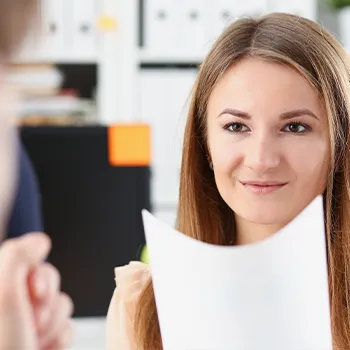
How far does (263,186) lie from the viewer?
0.63 metres

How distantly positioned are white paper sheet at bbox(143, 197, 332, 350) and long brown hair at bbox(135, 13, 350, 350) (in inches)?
7.1

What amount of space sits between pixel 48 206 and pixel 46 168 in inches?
2.5

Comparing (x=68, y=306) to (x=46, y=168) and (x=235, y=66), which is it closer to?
(x=235, y=66)

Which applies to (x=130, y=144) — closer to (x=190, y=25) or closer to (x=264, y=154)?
(x=264, y=154)

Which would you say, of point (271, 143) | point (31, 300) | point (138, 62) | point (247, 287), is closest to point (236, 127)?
point (271, 143)

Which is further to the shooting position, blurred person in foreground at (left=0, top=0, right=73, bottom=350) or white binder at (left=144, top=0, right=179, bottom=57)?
white binder at (left=144, top=0, right=179, bottom=57)

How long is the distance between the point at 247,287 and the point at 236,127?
212mm

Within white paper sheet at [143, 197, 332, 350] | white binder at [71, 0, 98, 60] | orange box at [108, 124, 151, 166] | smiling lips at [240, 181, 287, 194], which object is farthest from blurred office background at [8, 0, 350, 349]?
white paper sheet at [143, 197, 332, 350]

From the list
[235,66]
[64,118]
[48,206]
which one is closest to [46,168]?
[48,206]

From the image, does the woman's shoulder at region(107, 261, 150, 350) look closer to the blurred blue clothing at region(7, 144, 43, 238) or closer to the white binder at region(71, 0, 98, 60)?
the blurred blue clothing at region(7, 144, 43, 238)

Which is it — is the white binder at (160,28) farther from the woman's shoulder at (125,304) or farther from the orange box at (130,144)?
the woman's shoulder at (125,304)

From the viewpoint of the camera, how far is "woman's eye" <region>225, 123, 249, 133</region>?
0.64 metres

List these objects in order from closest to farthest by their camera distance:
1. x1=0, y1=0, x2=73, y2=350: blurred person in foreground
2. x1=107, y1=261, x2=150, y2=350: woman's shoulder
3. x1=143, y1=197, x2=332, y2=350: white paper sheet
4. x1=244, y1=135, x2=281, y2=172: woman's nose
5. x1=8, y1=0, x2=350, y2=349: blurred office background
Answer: x1=0, y1=0, x2=73, y2=350: blurred person in foreground
x1=143, y1=197, x2=332, y2=350: white paper sheet
x1=244, y1=135, x2=281, y2=172: woman's nose
x1=107, y1=261, x2=150, y2=350: woman's shoulder
x1=8, y1=0, x2=350, y2=349: blurred office background

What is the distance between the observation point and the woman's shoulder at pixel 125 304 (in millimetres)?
708
